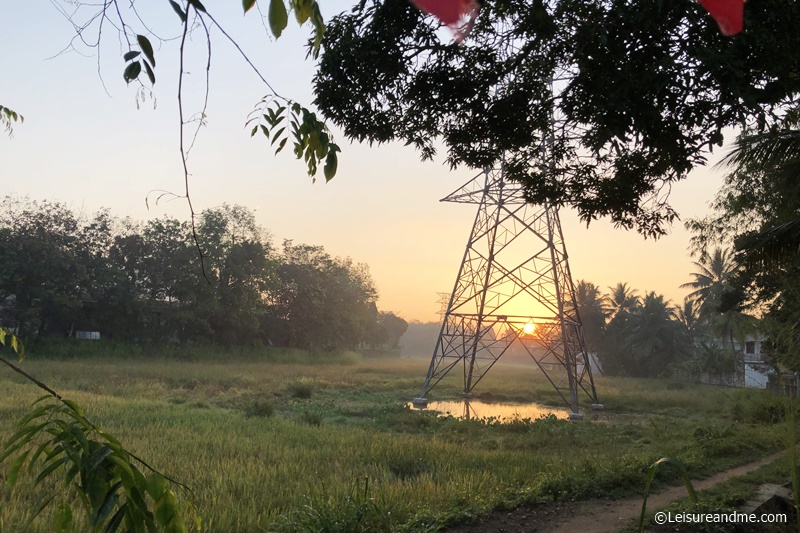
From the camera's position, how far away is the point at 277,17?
125 cm

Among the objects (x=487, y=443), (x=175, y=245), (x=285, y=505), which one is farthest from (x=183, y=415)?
(x=175, y=245)

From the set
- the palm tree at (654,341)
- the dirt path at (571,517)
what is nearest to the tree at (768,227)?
the dirt path at (571,517)

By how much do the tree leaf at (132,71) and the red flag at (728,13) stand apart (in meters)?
1.21

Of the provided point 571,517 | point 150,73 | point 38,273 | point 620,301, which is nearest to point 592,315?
point 620,301

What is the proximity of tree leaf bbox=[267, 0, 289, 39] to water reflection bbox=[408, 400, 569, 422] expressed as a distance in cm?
1823

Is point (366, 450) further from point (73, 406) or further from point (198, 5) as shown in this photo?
point (198, 5)

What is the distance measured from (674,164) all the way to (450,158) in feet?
7.86

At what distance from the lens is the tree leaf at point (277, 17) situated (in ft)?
4.07

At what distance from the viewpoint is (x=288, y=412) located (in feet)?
56.2

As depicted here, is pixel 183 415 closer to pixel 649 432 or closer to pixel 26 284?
pixel 649 432

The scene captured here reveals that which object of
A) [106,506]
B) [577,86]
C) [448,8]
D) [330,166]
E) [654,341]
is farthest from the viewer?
[654,341]

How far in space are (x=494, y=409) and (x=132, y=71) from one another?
20.7m

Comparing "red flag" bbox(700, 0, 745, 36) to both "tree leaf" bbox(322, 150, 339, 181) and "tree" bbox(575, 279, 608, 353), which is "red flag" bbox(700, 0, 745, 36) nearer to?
"tree leaf" bbox(322, 150, 339, 181)

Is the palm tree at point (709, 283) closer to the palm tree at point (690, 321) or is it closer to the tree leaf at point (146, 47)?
the palm tree at point (690, 321)
